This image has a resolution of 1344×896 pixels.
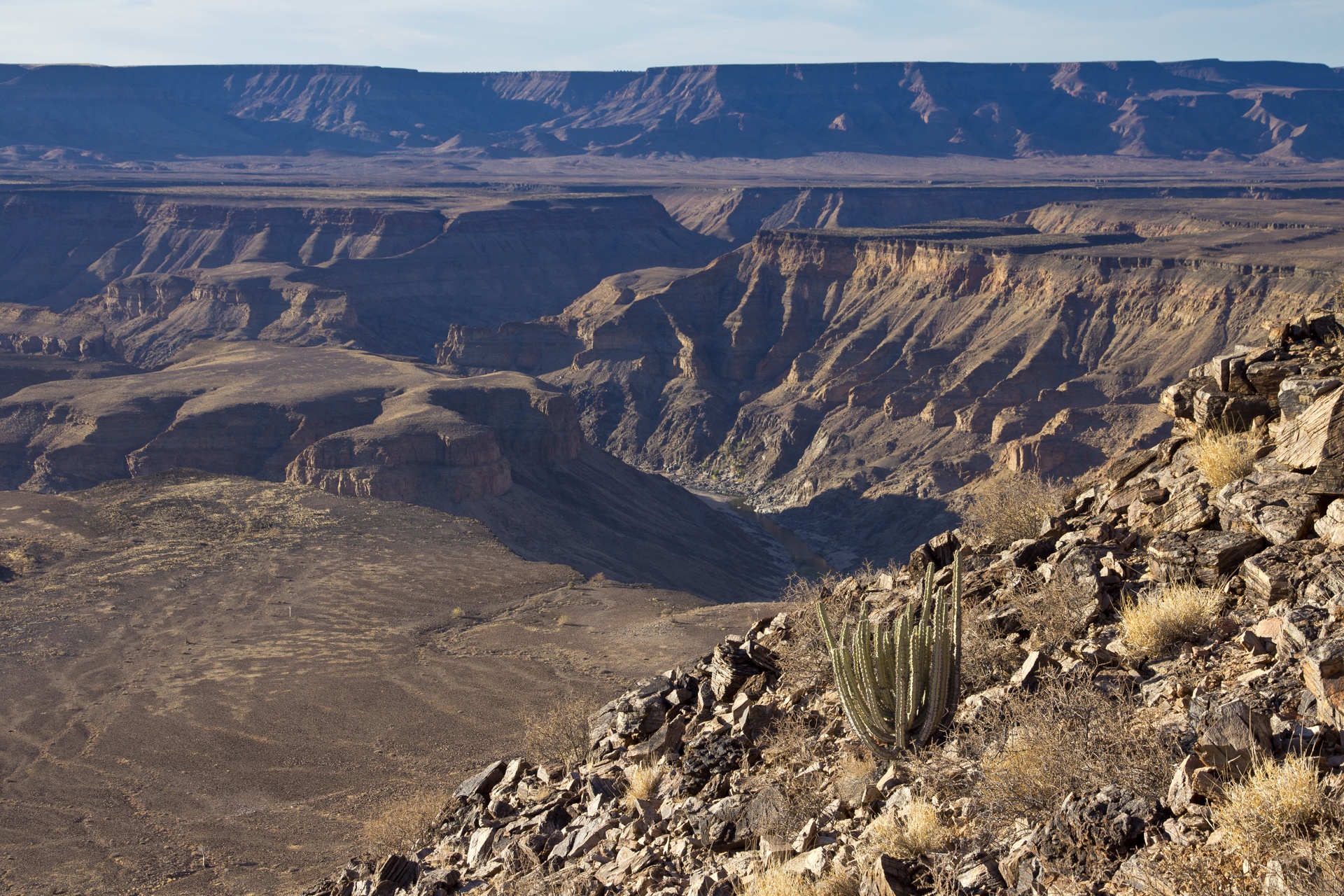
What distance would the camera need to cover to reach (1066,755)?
24.6 feet

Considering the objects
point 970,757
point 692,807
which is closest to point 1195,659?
point 970,757

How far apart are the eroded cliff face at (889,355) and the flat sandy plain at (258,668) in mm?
31892

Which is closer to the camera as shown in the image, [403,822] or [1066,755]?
[1066,755]

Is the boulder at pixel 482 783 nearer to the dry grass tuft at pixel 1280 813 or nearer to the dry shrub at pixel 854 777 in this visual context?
the dry shrub at pixel 854 777

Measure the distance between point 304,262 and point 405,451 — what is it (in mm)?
86025

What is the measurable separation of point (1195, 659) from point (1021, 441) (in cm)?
5471

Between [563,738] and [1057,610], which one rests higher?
[1057,610]

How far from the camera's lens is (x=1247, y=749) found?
668cm

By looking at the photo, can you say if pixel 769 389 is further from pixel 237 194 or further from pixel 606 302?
pixel 237 194

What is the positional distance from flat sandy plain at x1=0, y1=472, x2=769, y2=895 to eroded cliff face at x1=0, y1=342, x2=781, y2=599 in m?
12.3

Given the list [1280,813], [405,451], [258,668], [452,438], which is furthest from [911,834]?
[405,451]

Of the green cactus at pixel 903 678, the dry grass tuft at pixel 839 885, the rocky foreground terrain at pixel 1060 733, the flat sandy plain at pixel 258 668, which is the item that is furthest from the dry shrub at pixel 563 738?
the dry grass tuft at pixel 839 885

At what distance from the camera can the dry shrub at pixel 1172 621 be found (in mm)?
8617

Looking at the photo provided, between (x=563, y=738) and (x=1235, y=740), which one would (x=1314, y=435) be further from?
A: (x=563, y=738)
